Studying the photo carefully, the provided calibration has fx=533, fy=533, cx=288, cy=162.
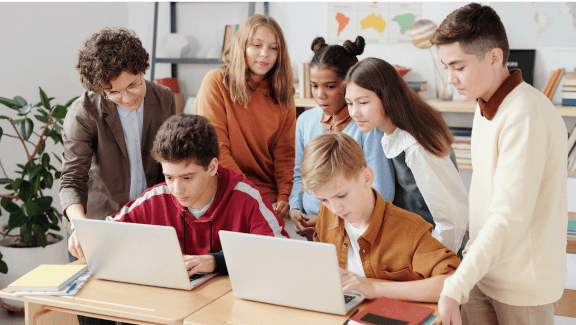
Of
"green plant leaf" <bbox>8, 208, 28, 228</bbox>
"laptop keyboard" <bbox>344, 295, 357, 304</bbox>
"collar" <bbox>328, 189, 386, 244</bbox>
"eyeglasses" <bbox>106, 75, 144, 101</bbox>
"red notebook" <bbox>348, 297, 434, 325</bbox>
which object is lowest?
"green plant leaf" <bbox>8, 208, 28, 228</bbox>

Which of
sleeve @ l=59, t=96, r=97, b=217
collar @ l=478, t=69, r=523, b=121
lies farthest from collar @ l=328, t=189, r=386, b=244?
sleeve @ l=59, t=96, r=97, b=217

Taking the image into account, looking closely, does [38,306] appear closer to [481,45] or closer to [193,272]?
[193,272]

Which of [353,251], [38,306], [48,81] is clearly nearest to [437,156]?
[353,251]

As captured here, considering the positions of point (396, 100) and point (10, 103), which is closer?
point (396, 100)

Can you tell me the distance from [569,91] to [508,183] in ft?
7.48

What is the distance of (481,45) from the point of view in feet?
4.12

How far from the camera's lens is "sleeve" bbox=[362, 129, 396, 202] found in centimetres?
174

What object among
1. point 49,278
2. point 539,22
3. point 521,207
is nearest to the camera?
point 521,207

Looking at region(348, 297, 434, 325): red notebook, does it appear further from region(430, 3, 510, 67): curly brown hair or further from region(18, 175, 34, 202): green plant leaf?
region(18, 175, 34, 202): green plant leaf

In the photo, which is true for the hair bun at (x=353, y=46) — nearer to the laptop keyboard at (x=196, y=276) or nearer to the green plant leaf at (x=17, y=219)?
the laptop keyboard at (x=196, y=276)

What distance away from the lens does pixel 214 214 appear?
5.36 feet

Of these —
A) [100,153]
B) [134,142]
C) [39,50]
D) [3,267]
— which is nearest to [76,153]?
[100,153]

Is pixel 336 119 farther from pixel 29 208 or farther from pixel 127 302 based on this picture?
pixel 29 208

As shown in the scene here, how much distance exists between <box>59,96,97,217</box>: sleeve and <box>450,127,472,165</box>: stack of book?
2277 millimetres
